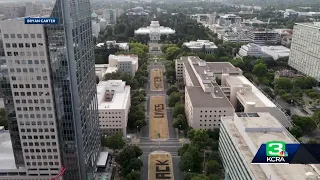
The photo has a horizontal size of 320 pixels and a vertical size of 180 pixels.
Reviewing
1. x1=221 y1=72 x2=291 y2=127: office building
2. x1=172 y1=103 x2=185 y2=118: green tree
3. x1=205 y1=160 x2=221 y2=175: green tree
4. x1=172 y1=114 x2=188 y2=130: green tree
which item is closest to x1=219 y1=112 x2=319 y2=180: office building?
x1=205 y1=160 x2=221 y2=175: green tree

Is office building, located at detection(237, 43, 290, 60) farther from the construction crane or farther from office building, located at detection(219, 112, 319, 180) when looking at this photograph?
the construction crane

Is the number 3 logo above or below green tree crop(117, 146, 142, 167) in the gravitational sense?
above

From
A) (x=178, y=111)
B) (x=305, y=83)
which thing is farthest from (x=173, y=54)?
(x=178, y=111)

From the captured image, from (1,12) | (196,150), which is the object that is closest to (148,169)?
(196,150)

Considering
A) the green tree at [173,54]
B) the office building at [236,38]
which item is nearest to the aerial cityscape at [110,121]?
the green tree at [173,54]

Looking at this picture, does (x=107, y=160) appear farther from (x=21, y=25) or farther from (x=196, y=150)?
(x=21, y=25)
